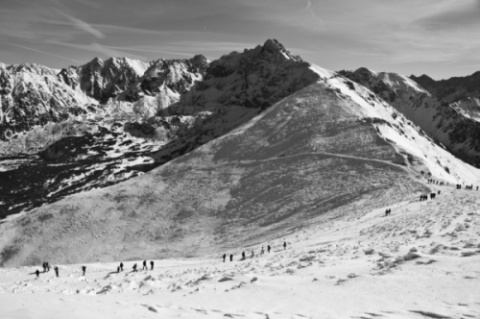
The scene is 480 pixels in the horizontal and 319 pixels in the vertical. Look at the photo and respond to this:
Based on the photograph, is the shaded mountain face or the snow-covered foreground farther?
the shaded mountain face

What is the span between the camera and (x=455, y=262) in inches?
824

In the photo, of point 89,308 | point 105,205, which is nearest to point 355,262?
point 89,308

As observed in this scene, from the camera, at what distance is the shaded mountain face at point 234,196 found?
234ft

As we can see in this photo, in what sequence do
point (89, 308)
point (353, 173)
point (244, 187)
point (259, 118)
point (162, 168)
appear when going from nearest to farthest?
1. point (89, 308)
2. point (353, 173)
3. point (244, 187)
4. point (162, 168)
5. point (259, 118)

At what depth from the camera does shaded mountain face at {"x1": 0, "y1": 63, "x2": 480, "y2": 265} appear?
7119cm

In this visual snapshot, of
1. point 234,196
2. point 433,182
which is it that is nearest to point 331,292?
point 433,182

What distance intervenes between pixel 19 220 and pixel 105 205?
1966 centimetres

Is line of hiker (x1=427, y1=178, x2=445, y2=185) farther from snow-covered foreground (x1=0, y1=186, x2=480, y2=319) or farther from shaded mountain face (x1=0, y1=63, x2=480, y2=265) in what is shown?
snow-covered foreground (x1=0, y1=186, x2=480, y2=319)

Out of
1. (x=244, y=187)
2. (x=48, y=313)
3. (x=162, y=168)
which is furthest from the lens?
(x=162, y=168)

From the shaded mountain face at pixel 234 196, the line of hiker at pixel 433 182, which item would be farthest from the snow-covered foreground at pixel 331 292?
the line of hiker at pixel 433 182

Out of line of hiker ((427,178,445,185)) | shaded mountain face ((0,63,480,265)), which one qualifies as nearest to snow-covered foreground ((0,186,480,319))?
shaded mountain face ((0,63,480,265))

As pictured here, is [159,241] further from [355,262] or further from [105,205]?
[355,262]

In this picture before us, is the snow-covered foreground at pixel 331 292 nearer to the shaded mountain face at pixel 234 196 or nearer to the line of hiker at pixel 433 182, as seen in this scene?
the shaded mountain face at pixel 234 196

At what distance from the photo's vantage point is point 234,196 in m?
84.8
